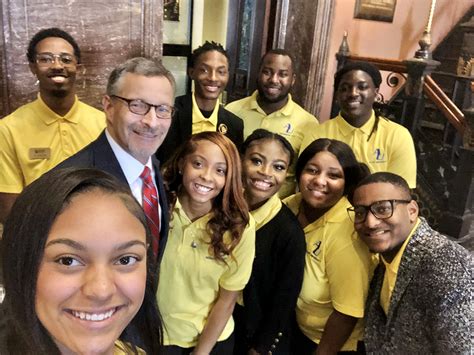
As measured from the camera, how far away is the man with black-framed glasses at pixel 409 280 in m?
1.44

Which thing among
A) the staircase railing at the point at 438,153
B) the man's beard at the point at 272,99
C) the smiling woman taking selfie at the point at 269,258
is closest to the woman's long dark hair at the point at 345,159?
the smiling woman taking selfie at the point at 269,258

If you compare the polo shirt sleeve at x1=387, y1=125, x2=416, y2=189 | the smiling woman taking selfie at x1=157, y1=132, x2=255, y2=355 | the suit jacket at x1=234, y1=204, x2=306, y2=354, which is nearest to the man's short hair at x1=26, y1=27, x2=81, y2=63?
the smiling woman taking selfie at x1=157, y1=132, x2=255, y2=355

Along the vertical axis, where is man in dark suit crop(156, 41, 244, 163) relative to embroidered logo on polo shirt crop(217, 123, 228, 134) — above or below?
above

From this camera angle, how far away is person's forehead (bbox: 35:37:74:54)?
199cm

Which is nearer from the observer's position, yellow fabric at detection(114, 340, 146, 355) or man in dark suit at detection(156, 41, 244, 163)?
yellow fabric at detection(114, 340, 146, 355)

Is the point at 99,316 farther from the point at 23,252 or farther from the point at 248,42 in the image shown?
the point at 248,42

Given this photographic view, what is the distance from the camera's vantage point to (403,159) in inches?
97.3

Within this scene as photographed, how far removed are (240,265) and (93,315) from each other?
892 mm

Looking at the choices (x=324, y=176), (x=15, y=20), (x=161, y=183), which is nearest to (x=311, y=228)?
(x=324, y=176)

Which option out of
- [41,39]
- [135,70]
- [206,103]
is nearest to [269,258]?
[135,70]

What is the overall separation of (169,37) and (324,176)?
10.8 feet

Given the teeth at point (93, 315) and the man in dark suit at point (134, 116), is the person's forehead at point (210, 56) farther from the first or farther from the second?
the teeth at point (93, 315)

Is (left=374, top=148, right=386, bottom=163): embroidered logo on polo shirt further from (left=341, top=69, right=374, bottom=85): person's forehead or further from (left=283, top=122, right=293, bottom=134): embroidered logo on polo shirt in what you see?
(left=283, top=122, right=293, bottom=134): embroidered logo on polo shirt

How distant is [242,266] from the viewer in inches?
66.8
